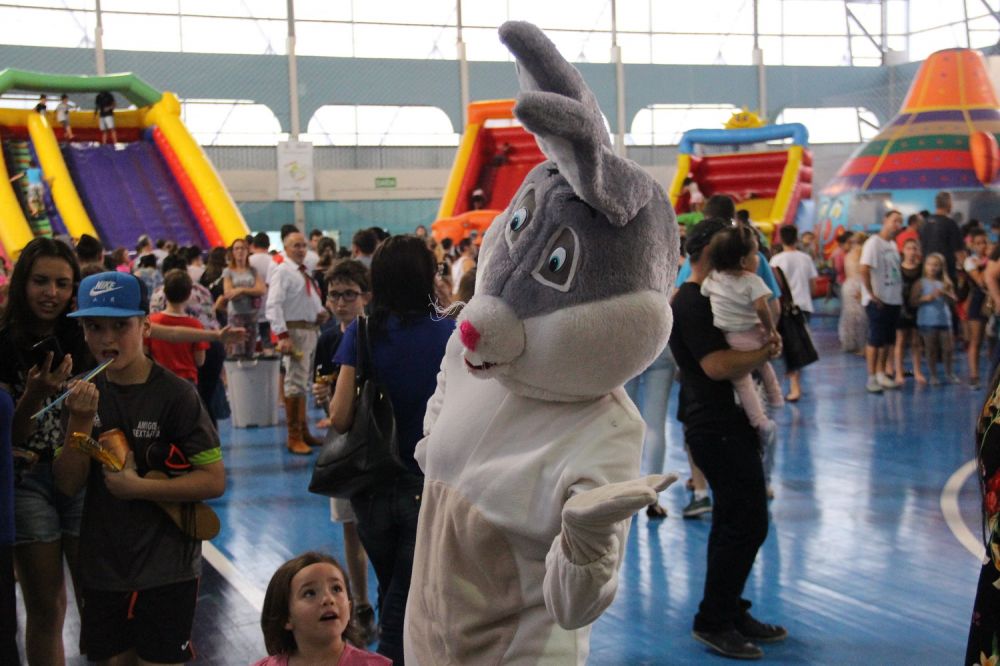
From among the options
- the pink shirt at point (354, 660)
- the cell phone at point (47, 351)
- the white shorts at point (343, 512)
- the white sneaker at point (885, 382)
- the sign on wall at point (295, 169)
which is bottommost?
the white sneaker at point (885, 382)

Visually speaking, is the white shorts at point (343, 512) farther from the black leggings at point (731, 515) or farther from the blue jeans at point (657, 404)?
the blue jeans at point (657, 404)

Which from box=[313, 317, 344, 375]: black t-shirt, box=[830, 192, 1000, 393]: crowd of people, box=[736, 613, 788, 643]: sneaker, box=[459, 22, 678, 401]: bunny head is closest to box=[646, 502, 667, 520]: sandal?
box=[736, 613, 788, 643]: sneaker

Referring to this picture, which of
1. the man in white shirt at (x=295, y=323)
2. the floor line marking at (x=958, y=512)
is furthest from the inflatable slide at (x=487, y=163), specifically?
the floor line marking at (x=958, y=512)

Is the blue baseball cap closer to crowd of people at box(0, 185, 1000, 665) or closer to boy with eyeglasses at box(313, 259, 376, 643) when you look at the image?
crowd of people at box(0, 185, 1000, 665)

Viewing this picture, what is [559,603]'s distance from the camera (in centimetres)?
196

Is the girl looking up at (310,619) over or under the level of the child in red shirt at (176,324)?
under

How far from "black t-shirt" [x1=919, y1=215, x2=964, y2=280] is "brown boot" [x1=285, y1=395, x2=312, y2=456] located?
7.43 metres

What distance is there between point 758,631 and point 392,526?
5.70ft

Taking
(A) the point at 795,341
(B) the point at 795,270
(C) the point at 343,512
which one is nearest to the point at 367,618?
(C) the point at 343,512

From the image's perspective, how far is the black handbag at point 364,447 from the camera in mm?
3648

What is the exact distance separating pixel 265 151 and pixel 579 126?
25.4 meters

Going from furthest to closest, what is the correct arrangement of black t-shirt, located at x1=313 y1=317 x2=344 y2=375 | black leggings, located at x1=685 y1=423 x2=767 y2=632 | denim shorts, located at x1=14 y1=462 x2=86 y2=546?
black t-shirt, located at x1=313 y1=317 x2=344 y2=375 → black leggings, located at x1=685 y1=423 x2=767 y2=632 → denim shorts, located at x1=14 y1=462 x2=86 y2=546

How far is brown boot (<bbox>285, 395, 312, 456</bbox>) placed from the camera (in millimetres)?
8453

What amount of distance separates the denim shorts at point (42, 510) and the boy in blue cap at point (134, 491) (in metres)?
0.39
